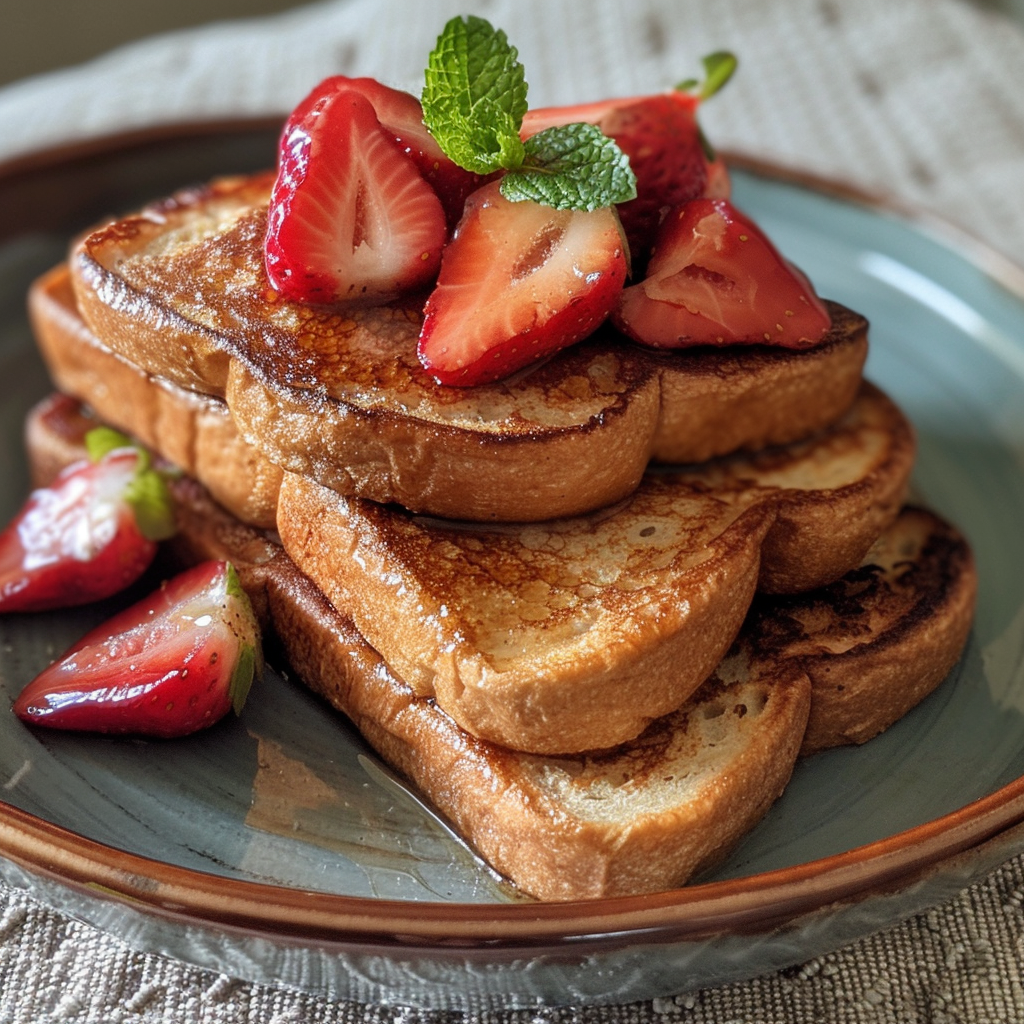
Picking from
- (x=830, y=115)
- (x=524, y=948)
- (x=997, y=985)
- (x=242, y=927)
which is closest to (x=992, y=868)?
(x=997, y=985)

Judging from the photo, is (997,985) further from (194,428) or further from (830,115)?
(830,115)

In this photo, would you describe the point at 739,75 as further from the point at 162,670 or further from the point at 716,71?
the point at 162,670

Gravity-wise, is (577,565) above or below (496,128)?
below

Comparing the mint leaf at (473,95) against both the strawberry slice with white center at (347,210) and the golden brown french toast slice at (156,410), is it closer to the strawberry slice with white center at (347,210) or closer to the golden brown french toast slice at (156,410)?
the strawberry slice with white center at (347,210)

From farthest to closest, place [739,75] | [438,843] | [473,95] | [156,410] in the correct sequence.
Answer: [739,75] < [156,410] < [473,95] < [438,843]

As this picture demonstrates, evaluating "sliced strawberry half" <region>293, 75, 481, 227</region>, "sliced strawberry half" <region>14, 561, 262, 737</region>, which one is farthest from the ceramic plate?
"sliced strawberry half" <region>293, 75, 481, 227</region>

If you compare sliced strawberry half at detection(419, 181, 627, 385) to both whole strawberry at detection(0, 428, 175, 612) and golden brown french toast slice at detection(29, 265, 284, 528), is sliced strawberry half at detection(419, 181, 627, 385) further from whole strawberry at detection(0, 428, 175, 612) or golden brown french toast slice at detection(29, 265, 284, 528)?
whole strawberry at detection(0, 428, 175, 612)

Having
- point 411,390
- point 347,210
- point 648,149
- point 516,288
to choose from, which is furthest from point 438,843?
point 648,149

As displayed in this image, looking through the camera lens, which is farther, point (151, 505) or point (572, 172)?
point (151, 505)
